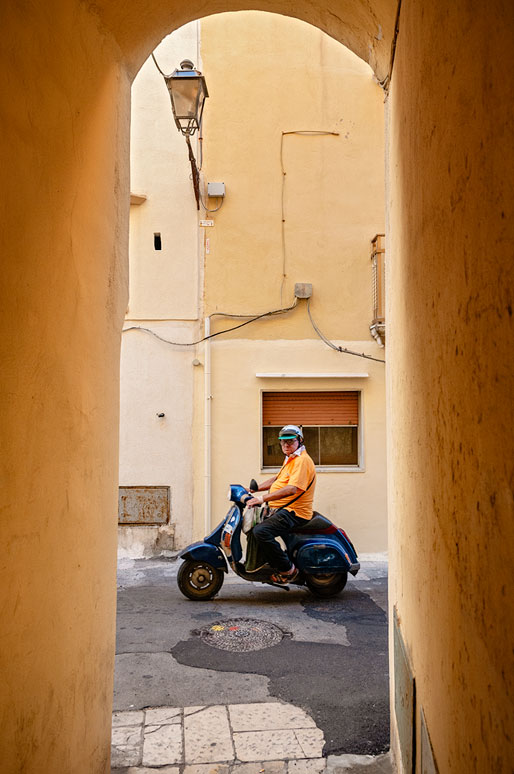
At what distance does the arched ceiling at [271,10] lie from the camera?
3.36m

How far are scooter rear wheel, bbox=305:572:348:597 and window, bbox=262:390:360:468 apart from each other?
2717 mm

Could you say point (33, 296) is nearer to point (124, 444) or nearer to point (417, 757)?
point (417, 757)

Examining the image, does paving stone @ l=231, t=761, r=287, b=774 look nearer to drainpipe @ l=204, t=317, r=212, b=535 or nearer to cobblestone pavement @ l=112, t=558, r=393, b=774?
cobblestone pavement @ l=112, t=558, r=393, b=774

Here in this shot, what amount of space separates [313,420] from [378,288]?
83.1 inches

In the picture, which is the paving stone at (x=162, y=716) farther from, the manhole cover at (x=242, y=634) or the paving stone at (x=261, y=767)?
the manhole cover at (x=242, y=634)

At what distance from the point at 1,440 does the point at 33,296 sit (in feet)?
1.87

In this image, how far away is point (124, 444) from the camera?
31.9ft

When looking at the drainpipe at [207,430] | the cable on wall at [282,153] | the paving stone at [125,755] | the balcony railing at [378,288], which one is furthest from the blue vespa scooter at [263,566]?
the cable on wall at [282,153]

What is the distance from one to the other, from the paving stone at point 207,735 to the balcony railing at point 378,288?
6.26 meters

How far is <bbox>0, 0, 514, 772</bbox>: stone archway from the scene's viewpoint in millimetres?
1467

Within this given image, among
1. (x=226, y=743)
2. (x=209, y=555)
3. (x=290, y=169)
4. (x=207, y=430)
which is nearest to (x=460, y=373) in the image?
(x=226, y=743)

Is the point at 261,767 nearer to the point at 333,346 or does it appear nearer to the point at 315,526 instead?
the point at 315,526

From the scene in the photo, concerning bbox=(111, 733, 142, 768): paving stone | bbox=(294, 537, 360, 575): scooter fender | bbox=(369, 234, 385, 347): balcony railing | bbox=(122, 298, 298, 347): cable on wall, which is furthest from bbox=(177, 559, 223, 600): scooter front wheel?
bbox=(369, 234, 385, 347): balcony railing

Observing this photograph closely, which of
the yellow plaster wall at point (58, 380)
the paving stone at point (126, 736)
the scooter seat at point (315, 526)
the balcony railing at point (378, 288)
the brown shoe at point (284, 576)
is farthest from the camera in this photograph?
the balcony railing at point (378, 288)
